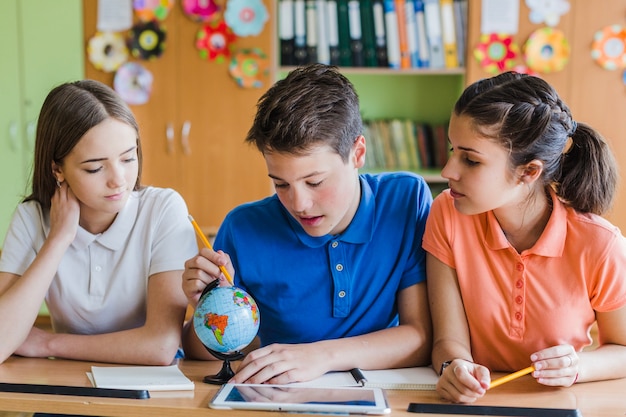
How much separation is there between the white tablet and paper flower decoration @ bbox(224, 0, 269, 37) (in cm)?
265

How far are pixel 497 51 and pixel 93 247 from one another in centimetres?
253

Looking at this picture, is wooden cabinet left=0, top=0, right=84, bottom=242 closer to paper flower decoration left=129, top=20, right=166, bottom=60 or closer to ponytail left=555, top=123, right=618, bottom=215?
paper flower decoration left=129, top=20, right=166, bottom=60

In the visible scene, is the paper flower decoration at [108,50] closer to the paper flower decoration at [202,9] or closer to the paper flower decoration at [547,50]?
the paper flower decoration at [202,9]

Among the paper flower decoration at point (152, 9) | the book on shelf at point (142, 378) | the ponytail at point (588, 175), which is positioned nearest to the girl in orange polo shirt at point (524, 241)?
the ponytail at point (588, 175)

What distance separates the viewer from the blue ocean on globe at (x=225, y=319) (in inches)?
54.3

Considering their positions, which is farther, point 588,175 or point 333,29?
point 333,29

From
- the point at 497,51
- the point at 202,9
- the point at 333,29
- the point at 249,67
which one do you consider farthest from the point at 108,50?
the point at 497,51

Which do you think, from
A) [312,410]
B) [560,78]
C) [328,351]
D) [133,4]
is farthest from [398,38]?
[312,410]

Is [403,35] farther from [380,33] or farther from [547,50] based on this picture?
[547,50]

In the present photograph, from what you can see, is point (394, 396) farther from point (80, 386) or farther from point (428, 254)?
point (80, 386)

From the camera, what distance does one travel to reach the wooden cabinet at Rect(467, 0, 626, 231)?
12.0ft

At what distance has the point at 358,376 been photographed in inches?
57.5

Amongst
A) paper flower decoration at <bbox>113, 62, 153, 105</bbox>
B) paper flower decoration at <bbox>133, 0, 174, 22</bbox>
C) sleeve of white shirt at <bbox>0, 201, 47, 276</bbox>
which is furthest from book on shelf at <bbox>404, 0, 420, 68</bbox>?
sleeve of white shirt at <bbox>0, 201, 47, 276</bbox>

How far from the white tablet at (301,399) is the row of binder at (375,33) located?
2.64 metres
